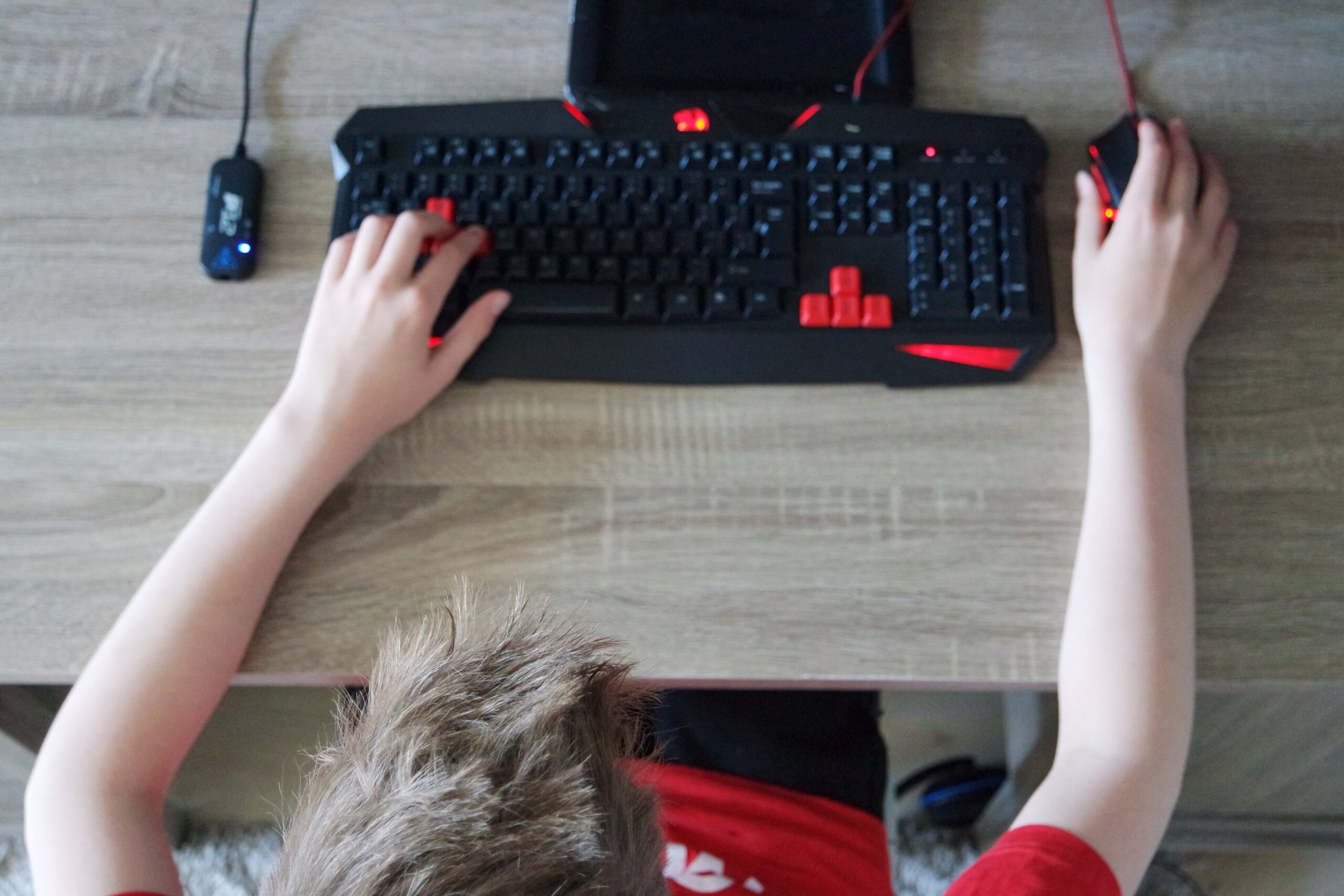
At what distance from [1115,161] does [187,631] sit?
0.65 metres

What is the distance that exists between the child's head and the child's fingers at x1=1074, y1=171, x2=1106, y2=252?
439 millimetres

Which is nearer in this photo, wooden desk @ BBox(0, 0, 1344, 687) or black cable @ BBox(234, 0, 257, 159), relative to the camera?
wooden desk @ BBox(0, 0, 1344, 687)

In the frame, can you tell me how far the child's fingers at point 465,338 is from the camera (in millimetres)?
584

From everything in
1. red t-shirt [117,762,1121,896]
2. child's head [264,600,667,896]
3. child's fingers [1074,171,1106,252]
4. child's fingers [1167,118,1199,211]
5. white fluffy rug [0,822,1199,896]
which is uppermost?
child's fingers [1167,118,1199,211]

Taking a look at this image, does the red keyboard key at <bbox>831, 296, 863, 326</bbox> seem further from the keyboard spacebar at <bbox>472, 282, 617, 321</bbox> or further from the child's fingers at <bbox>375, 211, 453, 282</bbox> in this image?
the child's fingers at <bbox>375, 211, 453, 282</bbox>

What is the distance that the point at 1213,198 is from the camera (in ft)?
2.01

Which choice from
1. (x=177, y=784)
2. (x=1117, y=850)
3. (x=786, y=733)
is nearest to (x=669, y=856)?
(x=786, y=733)

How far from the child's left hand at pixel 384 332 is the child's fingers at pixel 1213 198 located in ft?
1.52

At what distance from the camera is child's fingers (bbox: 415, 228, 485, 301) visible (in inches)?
23.1

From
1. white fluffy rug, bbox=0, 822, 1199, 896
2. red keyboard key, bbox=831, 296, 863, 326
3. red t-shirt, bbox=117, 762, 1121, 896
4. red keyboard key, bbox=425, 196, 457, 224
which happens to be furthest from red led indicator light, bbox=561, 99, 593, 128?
white fluffy rug, bbox=0, 822, 1199, 896

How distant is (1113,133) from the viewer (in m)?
0.63

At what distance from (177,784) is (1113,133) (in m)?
1.15

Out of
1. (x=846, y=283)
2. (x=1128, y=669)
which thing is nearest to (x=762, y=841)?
(x=1128, y=669)

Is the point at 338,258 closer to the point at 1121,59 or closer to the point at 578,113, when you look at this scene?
the point at 578,113
